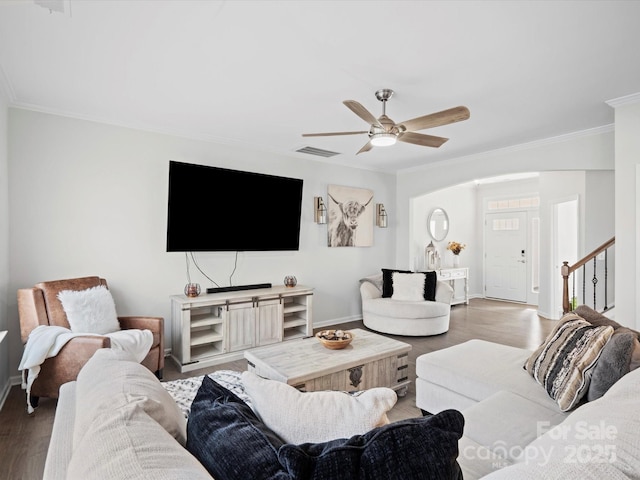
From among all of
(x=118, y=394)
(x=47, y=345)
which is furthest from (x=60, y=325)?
(x=118, y=394)

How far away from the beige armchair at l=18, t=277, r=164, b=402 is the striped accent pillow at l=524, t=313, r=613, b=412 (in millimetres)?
2943

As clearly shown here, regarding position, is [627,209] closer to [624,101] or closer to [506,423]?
[624,101]

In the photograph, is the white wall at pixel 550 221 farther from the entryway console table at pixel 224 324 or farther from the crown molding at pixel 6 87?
the crown molding at pixel 6 87

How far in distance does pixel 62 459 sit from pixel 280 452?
687 millimetres

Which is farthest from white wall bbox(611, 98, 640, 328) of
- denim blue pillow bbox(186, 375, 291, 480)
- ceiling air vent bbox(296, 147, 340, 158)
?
denim blue pillow bbox(186, 375, 291, 480)

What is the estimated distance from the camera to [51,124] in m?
3.36

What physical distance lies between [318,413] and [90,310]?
9.43 feet

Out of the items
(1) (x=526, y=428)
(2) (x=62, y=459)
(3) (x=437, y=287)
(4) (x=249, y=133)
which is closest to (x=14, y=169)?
(4) (x=249, y=133)

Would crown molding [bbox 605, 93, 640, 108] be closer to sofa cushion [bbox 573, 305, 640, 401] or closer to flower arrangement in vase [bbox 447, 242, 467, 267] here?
sofa cushion [bbox 573, 305, 640, 401]

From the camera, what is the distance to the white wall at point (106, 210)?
325cm

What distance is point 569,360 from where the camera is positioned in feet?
6.14

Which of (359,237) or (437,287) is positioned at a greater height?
(359,237)

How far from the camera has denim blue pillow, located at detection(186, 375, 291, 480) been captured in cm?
80

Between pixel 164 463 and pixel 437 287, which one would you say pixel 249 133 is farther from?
pixel 164 463
